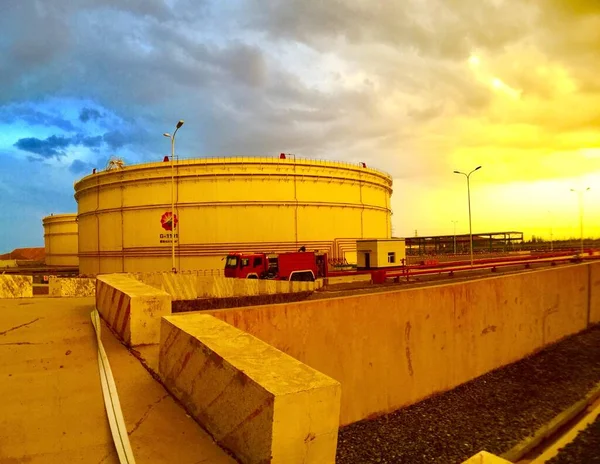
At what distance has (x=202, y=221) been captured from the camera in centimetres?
3778

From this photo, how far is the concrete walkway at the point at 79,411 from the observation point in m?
3.45

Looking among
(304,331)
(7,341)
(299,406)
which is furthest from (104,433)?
(304,331)

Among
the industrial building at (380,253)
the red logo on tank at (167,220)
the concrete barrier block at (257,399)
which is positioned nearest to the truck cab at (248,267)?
the industrial building at (380,253)

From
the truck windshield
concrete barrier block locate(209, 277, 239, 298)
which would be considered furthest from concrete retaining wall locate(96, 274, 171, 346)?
the truck windshield

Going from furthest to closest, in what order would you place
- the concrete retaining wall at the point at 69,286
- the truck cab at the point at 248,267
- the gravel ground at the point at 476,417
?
the truck cab at the point at 248,267
the concrete retaining wall at the point at 69,286
the gravel ground at the point at 476,417

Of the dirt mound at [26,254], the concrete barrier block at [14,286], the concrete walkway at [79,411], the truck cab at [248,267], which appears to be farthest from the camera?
the dirt mound at [26,254]

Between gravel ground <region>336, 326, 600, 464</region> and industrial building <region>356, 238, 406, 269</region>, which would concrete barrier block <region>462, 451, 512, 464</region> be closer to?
gravel ground <region>336, 326, 600, 464</region>

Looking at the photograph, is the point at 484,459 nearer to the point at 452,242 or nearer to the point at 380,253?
the point at 380,253

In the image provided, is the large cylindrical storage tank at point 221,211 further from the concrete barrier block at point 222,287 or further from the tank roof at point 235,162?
the concrete barrier block at point 222,287

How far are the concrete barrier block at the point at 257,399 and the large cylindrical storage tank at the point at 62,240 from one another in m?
78.9

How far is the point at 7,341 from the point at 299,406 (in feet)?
21.8

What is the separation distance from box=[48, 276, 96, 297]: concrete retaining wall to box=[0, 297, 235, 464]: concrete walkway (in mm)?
14752

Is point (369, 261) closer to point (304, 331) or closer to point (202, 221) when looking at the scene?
point (202, 221)

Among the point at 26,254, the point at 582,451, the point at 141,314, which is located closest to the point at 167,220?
the point at 141,314
